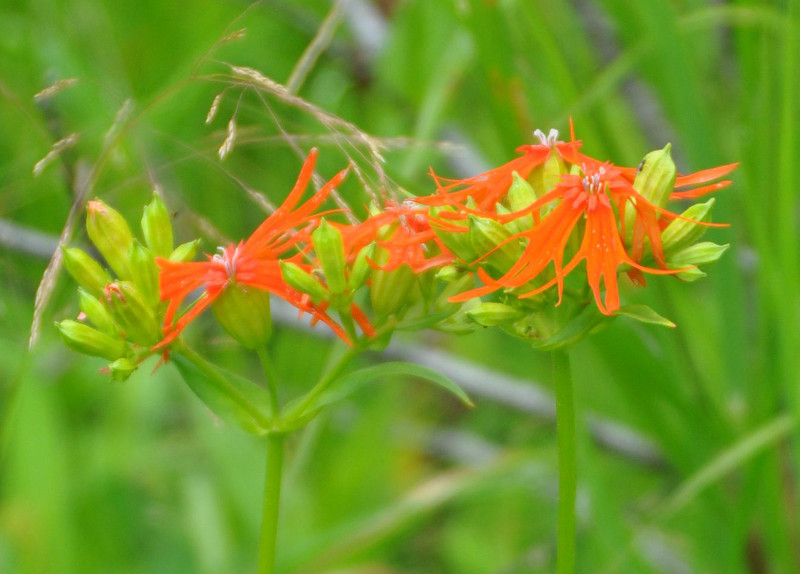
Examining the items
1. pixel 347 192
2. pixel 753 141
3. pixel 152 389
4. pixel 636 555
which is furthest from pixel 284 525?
pixel 753 141

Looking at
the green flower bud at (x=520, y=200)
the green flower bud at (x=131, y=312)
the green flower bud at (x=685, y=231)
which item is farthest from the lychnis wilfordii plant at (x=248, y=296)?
the green flower bud at (x=685, y=231)

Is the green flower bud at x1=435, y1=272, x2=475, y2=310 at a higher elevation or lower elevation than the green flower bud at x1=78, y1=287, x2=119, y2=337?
lower

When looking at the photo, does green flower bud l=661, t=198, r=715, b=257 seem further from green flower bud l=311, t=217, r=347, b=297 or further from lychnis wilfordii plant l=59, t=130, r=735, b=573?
green flower bud l=311, t=217, r=347, b=297

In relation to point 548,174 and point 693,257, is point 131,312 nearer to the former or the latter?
point 548,174

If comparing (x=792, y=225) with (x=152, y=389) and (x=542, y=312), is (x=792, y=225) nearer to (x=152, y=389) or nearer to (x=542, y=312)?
(x=542, y=312)

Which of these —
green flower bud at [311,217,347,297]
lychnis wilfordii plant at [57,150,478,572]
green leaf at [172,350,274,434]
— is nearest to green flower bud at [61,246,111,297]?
lychnis wilfordii plant at [57,150,478,572]

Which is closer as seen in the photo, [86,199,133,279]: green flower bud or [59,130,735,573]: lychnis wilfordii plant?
[59,130,735,573]: lychnis wilfordii plant

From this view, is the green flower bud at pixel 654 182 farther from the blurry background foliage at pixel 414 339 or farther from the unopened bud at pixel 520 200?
the blurry background foliage at pixel 414 339
